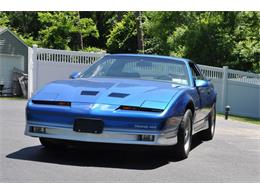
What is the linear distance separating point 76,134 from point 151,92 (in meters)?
1.17

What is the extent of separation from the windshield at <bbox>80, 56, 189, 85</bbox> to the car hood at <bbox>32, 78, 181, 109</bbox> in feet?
1.52

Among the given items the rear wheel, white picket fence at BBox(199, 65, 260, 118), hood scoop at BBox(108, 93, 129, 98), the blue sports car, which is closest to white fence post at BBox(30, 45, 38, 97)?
white picket fence at BBox(199, 65, 260, 118)

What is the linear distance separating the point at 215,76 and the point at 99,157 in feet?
47.4

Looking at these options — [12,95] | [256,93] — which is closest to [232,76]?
[256,93]

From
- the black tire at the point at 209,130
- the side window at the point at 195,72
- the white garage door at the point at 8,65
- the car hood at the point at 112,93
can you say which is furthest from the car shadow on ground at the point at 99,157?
the white garage door at the point at 8,65

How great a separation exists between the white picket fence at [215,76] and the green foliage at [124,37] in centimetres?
1392

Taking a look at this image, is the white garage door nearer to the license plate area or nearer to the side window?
the side window

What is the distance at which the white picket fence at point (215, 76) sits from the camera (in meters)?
20.6

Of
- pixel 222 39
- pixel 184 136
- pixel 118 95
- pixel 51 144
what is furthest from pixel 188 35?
pixel 118 95

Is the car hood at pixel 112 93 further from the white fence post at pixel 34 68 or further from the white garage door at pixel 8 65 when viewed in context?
the white garage door at pixel 8 65

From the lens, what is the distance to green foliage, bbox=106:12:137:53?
34969mm

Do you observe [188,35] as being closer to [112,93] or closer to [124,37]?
[124,37]

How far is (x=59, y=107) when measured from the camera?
264 inches

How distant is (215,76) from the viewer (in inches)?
828
